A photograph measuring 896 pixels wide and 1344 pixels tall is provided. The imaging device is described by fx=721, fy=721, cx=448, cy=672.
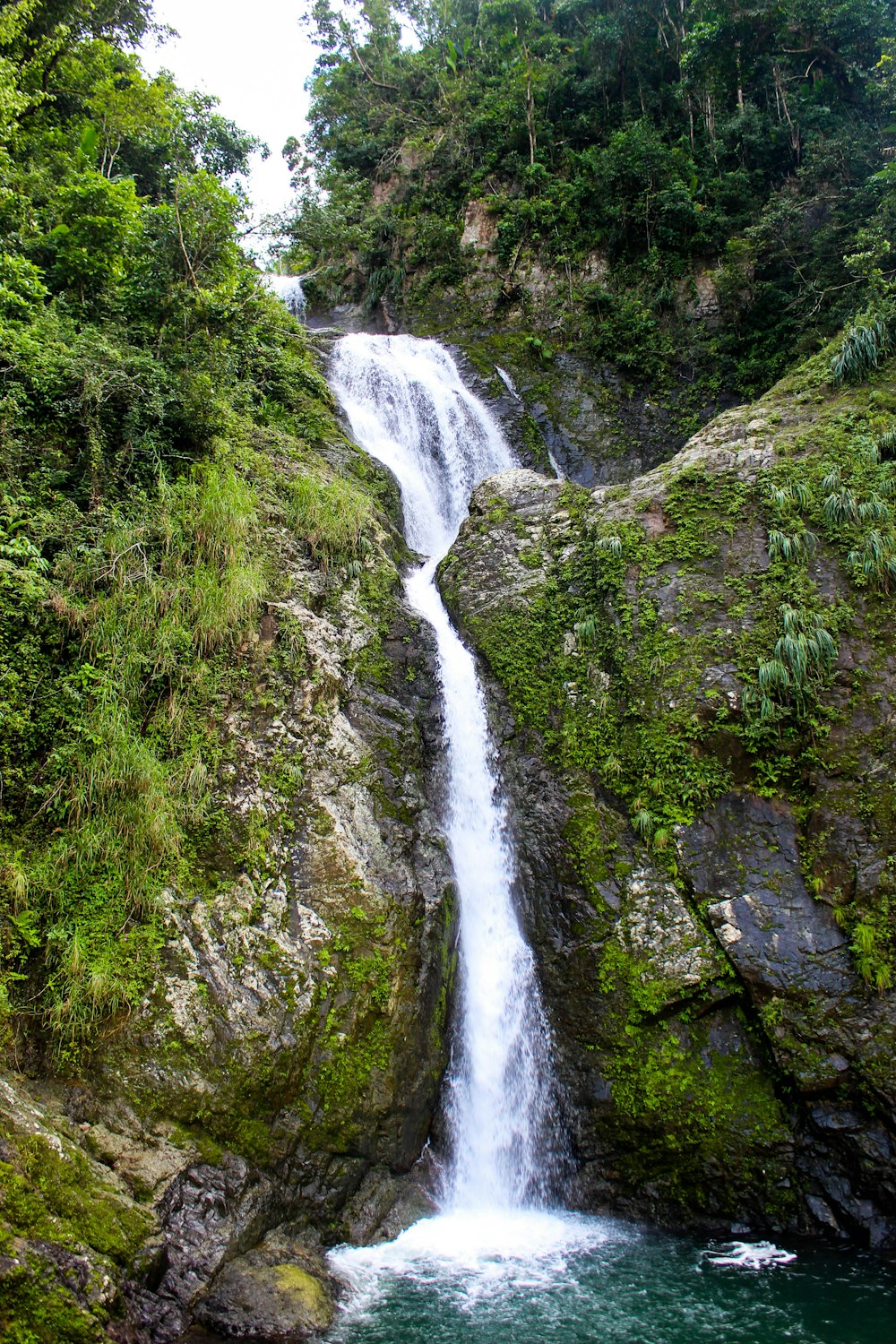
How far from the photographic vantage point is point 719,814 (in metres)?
8.03

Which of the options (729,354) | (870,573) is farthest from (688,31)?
(870,573)

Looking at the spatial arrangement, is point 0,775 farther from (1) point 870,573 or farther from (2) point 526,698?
(1) point 870,573

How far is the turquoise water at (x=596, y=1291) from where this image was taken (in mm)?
5176

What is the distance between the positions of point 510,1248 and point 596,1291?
35.1 inches

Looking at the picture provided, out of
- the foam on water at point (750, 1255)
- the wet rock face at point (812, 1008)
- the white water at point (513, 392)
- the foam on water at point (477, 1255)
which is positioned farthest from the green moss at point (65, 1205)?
the white water at point (513, 392)

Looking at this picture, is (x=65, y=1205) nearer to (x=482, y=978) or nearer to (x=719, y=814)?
(x=482, y=978)

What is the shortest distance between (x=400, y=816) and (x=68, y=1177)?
172 inches

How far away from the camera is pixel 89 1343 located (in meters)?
4.18

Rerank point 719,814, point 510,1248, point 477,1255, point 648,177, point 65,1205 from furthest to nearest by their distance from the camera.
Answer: point 648,177
point 719,814
point 510,1248
point 477,1255
point 65,1205

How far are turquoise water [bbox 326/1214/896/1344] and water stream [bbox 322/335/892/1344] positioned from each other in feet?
0.04

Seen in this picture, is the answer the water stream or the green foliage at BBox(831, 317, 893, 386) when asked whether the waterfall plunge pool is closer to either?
the water stream

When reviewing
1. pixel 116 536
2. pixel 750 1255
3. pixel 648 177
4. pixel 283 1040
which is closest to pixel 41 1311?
pixel 283 1040

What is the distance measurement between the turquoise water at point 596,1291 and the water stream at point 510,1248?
0.01 m

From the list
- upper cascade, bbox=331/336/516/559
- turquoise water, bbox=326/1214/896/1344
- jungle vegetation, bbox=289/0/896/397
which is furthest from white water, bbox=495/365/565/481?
turquoise water, bbox=326/1214/896/1344
